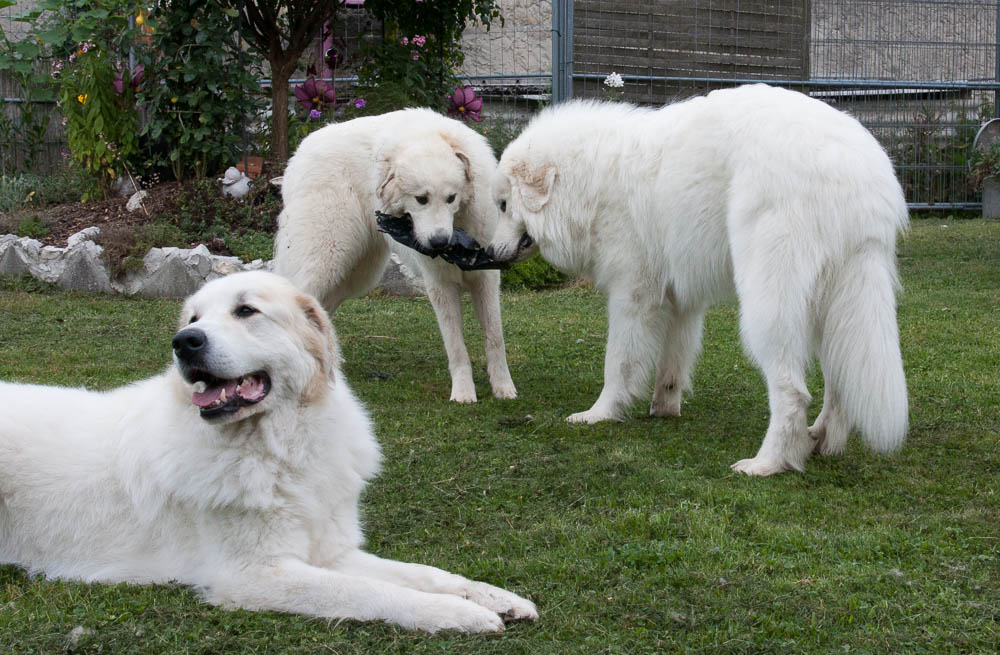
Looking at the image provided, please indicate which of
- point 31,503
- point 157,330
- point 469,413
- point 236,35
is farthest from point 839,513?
point 236,35

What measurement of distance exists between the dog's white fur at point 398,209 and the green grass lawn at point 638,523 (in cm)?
47

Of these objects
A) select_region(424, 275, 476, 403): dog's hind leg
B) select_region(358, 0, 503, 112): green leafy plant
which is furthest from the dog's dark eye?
select_region(358, 0, 503, 112): green leafy plant

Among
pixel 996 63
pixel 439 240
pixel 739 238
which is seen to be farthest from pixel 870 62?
pixel 739 238

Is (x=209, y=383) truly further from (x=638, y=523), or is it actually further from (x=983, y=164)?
(x=983, y=164)

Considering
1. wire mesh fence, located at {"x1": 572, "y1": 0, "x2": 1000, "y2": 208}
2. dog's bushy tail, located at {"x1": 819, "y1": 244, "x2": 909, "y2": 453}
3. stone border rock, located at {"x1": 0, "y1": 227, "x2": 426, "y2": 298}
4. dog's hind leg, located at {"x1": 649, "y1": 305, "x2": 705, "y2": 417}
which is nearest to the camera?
dog's bushy tail, located at {"x1": 819, "y1": 244, "x2": 909, "y2": 453}

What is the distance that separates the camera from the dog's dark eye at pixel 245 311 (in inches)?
119

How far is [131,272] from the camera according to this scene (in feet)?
29.6

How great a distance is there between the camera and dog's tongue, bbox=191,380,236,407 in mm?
2916

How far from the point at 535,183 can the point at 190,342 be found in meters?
2.86

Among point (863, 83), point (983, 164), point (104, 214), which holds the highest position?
point (863, 83)

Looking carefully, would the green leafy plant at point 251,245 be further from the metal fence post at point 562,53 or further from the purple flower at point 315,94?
the metal fence post at point 562,53

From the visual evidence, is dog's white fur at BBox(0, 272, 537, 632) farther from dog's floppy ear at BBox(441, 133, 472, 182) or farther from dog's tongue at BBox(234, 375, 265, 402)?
dog's floppy ear at BBox(441, 133, 472, 182)

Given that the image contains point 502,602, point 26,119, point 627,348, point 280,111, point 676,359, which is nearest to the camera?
point 502,602

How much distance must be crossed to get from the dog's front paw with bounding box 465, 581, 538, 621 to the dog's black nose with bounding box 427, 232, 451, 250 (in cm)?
293
